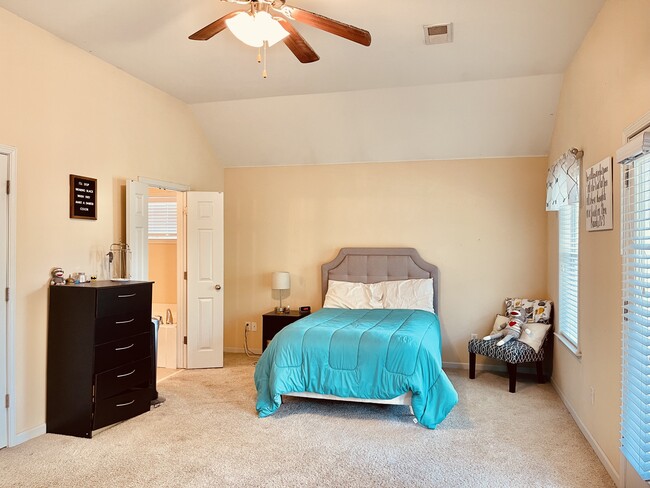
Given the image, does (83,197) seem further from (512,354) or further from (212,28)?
(512,354)

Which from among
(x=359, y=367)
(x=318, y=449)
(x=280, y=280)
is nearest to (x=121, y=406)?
(x=318, y=449)

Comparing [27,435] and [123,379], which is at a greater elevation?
[123,379]

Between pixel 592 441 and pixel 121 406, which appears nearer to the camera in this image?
pixel 592 441

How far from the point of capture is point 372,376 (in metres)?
3.88

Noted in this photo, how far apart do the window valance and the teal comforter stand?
1.63 meters

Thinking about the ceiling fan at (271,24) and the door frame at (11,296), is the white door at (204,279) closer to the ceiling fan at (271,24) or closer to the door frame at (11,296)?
the door frame at (11,296)

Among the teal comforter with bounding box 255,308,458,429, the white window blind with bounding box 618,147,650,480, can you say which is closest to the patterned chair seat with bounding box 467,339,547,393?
the teal comforter with bounding box 255,308,458,429

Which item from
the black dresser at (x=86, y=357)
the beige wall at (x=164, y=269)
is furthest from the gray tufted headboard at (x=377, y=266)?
the black dresser at (x=86, y=357)

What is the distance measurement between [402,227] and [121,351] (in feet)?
11.1

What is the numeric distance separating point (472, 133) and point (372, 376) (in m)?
2.97

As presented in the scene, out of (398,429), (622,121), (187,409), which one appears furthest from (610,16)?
(187,409)

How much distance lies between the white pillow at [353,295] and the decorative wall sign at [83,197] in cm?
268

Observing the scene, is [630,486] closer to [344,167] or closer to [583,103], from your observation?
[583,103]

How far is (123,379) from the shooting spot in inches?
152
